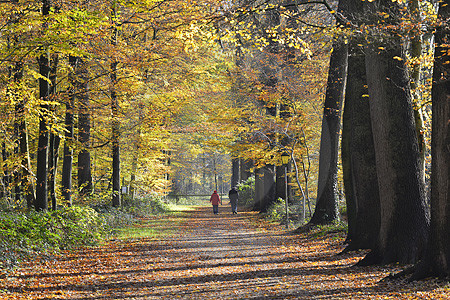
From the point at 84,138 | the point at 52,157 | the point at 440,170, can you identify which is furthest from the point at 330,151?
the point at 84,138

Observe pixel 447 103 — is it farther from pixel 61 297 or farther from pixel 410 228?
pixel 61 297

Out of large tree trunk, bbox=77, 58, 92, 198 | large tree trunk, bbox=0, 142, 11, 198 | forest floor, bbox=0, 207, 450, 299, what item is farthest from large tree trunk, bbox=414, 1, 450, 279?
large tree trunk, bbox=0, 142, 11, 198

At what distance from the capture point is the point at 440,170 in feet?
19.4

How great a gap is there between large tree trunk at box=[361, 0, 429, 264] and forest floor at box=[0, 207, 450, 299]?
59 centimetres

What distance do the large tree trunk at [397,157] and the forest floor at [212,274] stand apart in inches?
23.2

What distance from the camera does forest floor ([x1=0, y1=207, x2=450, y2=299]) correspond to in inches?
251

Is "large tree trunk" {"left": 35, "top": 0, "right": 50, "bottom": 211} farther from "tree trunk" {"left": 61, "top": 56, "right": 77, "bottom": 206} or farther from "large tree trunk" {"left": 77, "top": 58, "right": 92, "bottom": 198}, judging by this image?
"large tree trunk" {"left": 77, "top": 58, "right": 92, "bottom": 198}

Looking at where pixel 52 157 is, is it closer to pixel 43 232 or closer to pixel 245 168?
pixel 43 232

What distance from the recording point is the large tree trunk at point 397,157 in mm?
7605

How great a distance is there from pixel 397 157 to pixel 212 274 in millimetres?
3927

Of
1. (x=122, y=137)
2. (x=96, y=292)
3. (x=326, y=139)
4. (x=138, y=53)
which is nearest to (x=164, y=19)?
(x=138, y=53)

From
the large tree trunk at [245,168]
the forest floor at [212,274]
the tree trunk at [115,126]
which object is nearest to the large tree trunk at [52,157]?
the tree trunk at [115,126]

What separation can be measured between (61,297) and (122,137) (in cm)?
1278

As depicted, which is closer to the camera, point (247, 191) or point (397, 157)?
point (397, 157)
